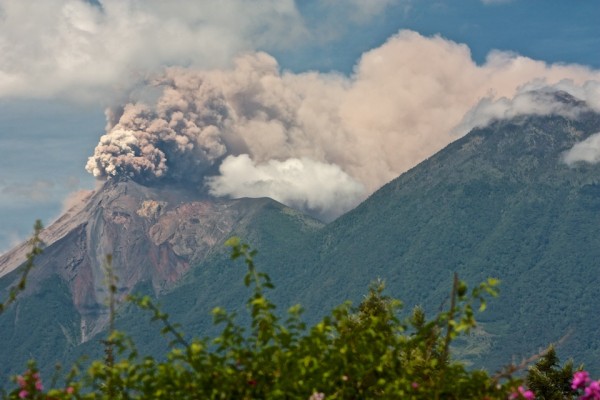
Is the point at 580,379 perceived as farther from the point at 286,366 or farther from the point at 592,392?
the point at 286,366

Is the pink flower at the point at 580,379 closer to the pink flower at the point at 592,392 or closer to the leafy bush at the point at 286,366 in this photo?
the pink flower at the point at 592,392

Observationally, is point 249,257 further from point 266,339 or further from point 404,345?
point 404,345

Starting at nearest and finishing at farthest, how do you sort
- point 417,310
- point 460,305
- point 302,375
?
point 302,375
point 460,305
point 417,310

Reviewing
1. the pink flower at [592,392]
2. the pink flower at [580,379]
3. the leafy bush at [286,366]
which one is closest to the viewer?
the leafy bush at [286,366]

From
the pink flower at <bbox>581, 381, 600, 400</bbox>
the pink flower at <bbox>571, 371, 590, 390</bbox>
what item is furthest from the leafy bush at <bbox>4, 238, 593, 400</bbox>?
the pink flower at <bbox>571, 371, 590, 390</bbox>

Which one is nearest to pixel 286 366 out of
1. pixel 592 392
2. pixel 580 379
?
pixel 592 392

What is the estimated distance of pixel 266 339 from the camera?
55.6ft

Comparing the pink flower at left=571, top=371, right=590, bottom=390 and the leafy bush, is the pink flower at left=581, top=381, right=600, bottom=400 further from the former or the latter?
the leafy bush

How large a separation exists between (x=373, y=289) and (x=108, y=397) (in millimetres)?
53300

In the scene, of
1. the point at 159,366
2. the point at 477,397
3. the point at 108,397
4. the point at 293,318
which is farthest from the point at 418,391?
the point at 108,397

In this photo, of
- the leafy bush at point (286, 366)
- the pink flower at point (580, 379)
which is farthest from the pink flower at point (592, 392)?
the leafy bush at point (286, 366)

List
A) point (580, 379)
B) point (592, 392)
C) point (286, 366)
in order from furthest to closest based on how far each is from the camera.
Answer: point (580, 379), point (592, 392), point (286, 366)

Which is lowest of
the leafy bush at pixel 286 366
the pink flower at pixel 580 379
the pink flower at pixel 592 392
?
the pink flower at pixel 592 392

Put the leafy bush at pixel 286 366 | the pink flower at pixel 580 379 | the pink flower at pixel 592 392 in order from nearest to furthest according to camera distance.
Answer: the leafy bush at pixel 286 366 → the pink flower at pixel 592 392 → the pink flower at pixel 580 379
